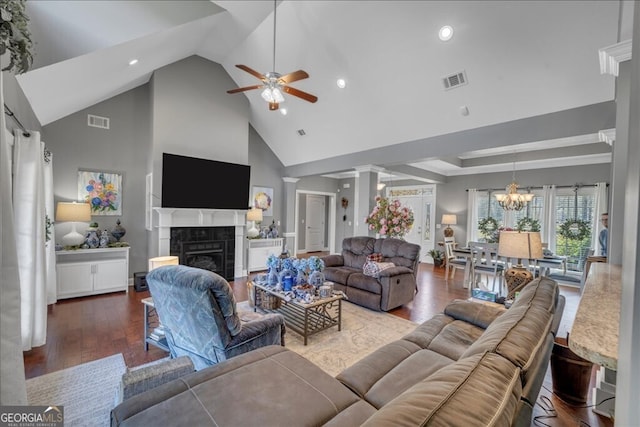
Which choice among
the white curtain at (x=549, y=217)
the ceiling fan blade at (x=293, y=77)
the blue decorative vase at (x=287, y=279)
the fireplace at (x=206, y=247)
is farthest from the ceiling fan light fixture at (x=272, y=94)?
the white curtain at (x=549, y=217)

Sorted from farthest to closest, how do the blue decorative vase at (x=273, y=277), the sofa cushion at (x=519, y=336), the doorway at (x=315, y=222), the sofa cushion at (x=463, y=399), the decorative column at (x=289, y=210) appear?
the doorway at (x=315, y=222) → the decorative column at (x=289, y=210) → the blue decorative vase at (x=273, y=277) → the sofa cushion at (x=519, y=336) → the sofa cushion at (x=463, y=399)

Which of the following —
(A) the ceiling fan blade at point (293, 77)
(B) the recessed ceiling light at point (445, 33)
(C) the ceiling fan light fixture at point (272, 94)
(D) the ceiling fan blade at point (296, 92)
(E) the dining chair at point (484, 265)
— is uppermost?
(B) the recessed ceiling light at point (445, 33)

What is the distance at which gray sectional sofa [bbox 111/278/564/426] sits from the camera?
2.62 feet

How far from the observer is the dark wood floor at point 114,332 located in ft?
6.95

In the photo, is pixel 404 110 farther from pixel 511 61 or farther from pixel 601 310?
pixel 601 310

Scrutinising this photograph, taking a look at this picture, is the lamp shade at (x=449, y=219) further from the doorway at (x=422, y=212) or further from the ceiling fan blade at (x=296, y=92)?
the ceiling fan blade at (x=296, y=92)

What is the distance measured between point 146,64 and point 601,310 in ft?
18.6

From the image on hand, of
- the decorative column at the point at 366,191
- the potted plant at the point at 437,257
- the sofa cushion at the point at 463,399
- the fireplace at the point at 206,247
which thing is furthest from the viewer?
the potted plant at the point at 437,257

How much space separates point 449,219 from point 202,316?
7.45m

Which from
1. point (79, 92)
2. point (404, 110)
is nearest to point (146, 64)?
point (79, 92)

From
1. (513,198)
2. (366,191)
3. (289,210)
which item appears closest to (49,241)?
(289,210)

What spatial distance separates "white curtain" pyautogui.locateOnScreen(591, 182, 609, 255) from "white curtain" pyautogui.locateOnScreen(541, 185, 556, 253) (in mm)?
670

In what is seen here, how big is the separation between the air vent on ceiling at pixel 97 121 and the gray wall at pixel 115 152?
5 centimetres

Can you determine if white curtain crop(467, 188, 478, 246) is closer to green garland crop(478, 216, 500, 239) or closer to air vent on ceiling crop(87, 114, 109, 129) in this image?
green garland crop(478, 216, 500, 239)
